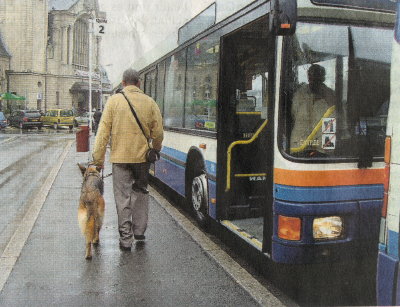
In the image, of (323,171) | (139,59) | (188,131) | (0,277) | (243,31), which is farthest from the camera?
(139,59)

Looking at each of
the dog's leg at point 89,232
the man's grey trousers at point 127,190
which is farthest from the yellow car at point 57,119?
the dog's leg at point 89,232

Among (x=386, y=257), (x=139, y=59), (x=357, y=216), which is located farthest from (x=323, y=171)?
(x=139, y=59)

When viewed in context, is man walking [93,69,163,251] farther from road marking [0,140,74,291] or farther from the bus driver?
the bus driver

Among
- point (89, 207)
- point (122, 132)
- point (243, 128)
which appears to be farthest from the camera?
point (243, 128)

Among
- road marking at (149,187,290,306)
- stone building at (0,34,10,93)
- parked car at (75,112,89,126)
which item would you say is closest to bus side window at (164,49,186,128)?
road marking at (149,187,290,306)

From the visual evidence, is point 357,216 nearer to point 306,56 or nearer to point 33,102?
point 306,56

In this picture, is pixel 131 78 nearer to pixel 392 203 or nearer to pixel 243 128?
pixel 243 128

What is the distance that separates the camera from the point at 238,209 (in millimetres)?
5191

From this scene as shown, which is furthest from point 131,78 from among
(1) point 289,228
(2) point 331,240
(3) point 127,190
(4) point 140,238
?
(2) point 331,240

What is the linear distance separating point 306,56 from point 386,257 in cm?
169

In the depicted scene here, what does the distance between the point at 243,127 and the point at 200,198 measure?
3.21 feet

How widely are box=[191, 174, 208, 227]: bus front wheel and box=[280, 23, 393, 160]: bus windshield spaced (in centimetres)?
210

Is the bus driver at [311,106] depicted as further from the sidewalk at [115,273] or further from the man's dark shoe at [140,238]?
the man's dark shoe at [140,238]

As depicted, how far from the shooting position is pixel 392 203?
2344 millimetres
